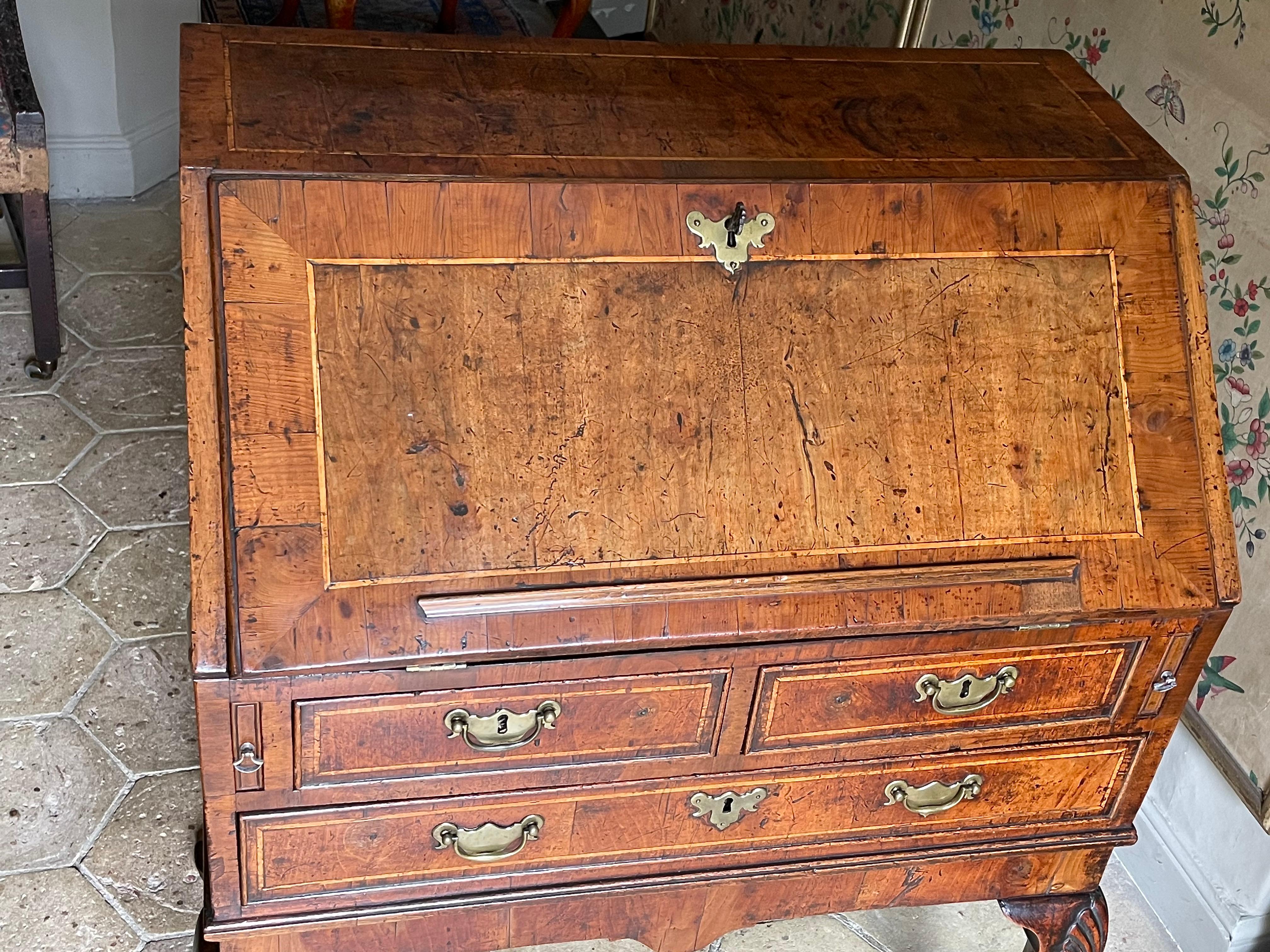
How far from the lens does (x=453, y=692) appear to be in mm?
1492

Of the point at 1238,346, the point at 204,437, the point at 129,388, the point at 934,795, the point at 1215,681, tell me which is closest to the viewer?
the point at 204,437

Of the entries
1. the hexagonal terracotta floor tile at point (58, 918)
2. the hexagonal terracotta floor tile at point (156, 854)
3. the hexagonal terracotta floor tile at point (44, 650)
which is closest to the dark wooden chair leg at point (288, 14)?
the hexagonal terracotta floor tile at point (44, 650)

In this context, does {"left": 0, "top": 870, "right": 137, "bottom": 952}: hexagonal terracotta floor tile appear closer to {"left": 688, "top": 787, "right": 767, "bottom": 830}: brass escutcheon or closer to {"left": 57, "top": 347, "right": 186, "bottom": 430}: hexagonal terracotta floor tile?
{"left": 688, "top": 787, "right": 767, "bottom": 830}: brass escutcheon

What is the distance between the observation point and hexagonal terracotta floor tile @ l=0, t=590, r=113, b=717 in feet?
8.18

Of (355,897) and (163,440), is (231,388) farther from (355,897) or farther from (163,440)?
(163,440)

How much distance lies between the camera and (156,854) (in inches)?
88.7

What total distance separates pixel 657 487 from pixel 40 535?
1.86m

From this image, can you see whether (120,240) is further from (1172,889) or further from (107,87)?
(1172,889)

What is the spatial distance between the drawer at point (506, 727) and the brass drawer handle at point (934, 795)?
30 centimetres

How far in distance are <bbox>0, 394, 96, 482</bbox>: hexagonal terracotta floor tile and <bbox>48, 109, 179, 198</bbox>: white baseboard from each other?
95 cm

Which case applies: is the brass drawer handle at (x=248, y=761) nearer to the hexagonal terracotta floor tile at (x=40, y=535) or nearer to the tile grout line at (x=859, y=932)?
the tile grout line at (x=859, y=932)

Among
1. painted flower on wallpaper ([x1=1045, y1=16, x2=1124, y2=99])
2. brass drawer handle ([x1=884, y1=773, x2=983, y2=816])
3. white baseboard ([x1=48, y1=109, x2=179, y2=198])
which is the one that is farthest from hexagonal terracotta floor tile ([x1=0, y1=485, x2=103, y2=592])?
painted flower on wallpaper ([x1=1045, y1=16, x2=1124, y2=99])

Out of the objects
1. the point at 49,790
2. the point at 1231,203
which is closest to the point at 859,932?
the point at 1231,203

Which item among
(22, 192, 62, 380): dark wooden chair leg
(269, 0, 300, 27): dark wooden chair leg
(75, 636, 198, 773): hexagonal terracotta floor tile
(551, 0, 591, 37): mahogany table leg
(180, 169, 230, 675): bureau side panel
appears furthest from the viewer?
(269, 0, 300, 27): dark wooden chair leg
